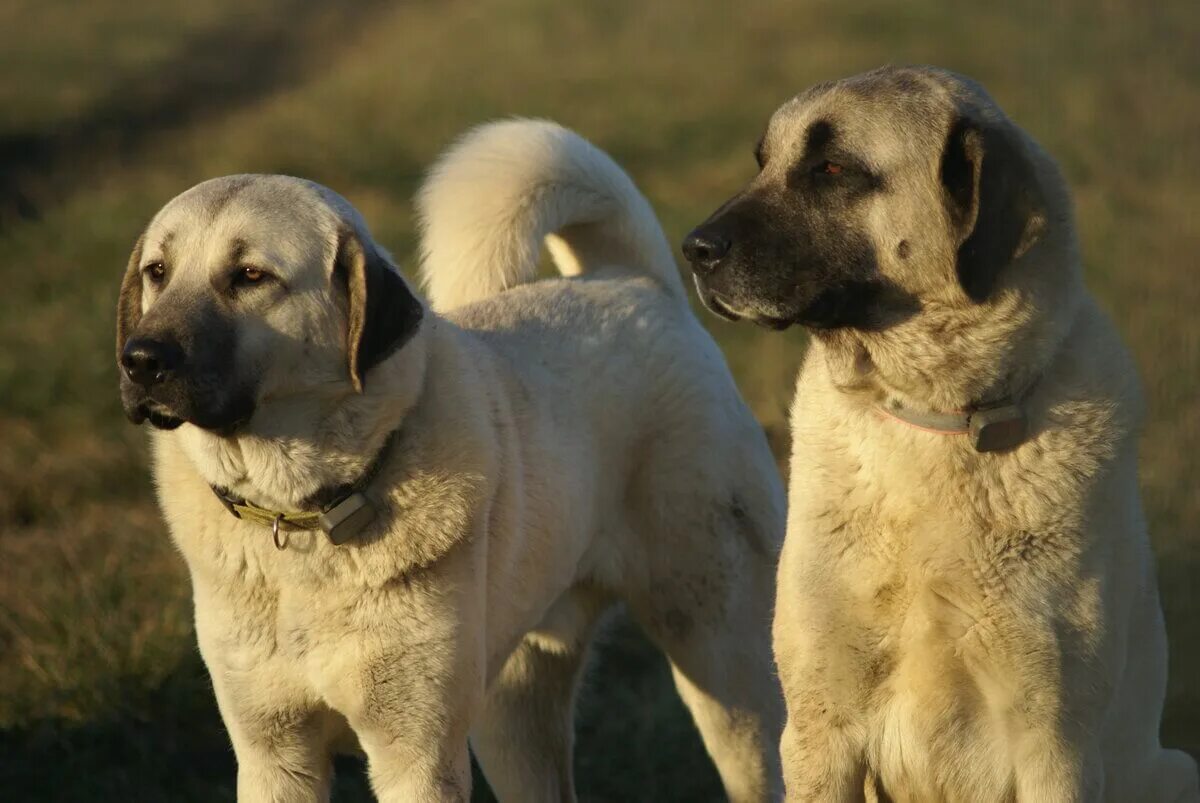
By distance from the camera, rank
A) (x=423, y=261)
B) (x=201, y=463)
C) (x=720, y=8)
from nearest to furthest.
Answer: (x=201, y=463), (x=423, y=261), (x=720, y=8)

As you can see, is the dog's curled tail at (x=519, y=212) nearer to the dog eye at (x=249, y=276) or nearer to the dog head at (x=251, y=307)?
the dog head at (x=251, y=307)

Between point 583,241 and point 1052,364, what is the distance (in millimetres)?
1808

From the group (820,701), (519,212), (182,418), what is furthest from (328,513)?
(519,212)

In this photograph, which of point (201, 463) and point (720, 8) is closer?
point (201, 463)

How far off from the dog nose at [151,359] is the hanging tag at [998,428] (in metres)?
1.59

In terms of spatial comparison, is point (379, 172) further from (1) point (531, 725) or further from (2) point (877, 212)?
(2) point (877, 212)

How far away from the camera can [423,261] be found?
5.07 m

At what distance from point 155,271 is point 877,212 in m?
1.52

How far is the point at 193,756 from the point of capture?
5445mm

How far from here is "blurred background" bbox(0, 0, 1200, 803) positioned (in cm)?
563

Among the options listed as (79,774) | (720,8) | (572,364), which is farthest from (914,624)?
(720,8)

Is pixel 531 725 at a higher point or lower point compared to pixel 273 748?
lower

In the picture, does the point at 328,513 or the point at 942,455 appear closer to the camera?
the point at 942,455

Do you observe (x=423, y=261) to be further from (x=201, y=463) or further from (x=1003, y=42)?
(x=1003, y=42)
